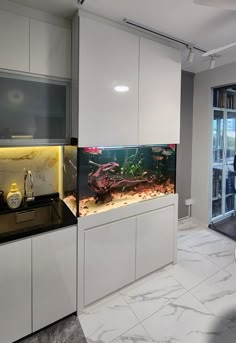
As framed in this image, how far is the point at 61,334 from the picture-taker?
5.38 feet

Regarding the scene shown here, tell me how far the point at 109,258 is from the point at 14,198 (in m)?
0.97

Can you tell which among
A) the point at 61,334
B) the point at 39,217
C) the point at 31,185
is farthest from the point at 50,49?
the point at 61,334

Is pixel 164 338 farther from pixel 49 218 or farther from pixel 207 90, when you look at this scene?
pixel 207 90

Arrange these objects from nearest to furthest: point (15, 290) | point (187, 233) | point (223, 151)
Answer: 1. point (15, 290)
2. point (187, 233)
3. point (223, 151)

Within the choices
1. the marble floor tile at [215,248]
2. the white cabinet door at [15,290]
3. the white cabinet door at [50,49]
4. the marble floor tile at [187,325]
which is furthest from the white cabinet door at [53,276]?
the marble floor tile at [215,248]

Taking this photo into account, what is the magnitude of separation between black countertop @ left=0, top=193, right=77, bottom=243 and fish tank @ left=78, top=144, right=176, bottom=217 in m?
0.16

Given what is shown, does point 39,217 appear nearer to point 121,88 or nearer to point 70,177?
point 70,177

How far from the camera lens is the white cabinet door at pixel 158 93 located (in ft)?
6.72

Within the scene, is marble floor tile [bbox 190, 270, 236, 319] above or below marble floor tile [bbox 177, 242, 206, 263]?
below

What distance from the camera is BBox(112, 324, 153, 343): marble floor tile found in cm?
160

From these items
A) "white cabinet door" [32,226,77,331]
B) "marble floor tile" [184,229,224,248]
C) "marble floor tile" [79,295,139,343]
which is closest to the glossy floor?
"marble floor tile" [79,295,139,343]

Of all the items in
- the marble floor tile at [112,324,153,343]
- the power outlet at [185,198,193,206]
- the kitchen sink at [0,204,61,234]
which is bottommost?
the marble floor tile at [112,324,153,343]

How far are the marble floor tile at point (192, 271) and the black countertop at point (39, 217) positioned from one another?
135cm

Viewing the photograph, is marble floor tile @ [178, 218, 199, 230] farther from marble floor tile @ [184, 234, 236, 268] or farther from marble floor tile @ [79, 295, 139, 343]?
marble floor tile @ [79, 295, 139, 343]
